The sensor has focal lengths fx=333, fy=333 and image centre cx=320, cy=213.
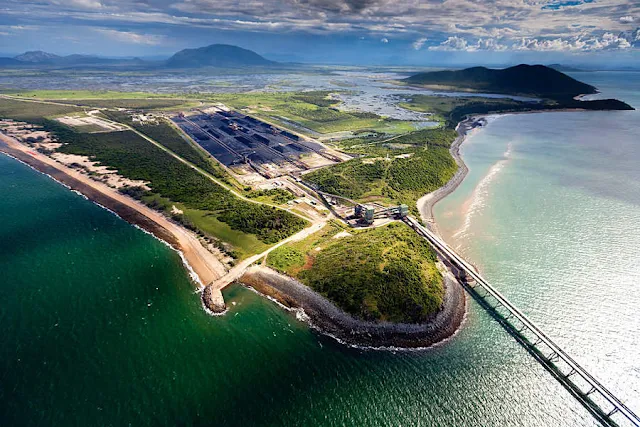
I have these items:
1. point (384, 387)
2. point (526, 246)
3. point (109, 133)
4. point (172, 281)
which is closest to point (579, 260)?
point (526, 246)

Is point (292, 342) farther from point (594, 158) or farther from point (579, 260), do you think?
point (594, 158)

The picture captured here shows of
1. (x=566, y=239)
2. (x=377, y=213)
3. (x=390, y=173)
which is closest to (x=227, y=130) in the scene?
(x=390, y=173)

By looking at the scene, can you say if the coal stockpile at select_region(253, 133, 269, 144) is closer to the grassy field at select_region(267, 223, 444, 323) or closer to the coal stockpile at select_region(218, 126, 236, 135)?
the coal stockpile at select_region(218, 126, 236, 135)

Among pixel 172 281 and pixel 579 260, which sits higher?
pixel 579 260

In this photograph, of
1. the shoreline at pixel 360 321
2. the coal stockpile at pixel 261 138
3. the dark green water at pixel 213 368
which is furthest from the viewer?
the coal stockpile at pixel 261 138

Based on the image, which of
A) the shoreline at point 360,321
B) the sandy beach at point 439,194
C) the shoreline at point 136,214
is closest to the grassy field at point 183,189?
the shoreline at point 136,214

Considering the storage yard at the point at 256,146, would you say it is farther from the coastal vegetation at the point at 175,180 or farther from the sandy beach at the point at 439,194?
→ the sandy beach at the point at 439,194
